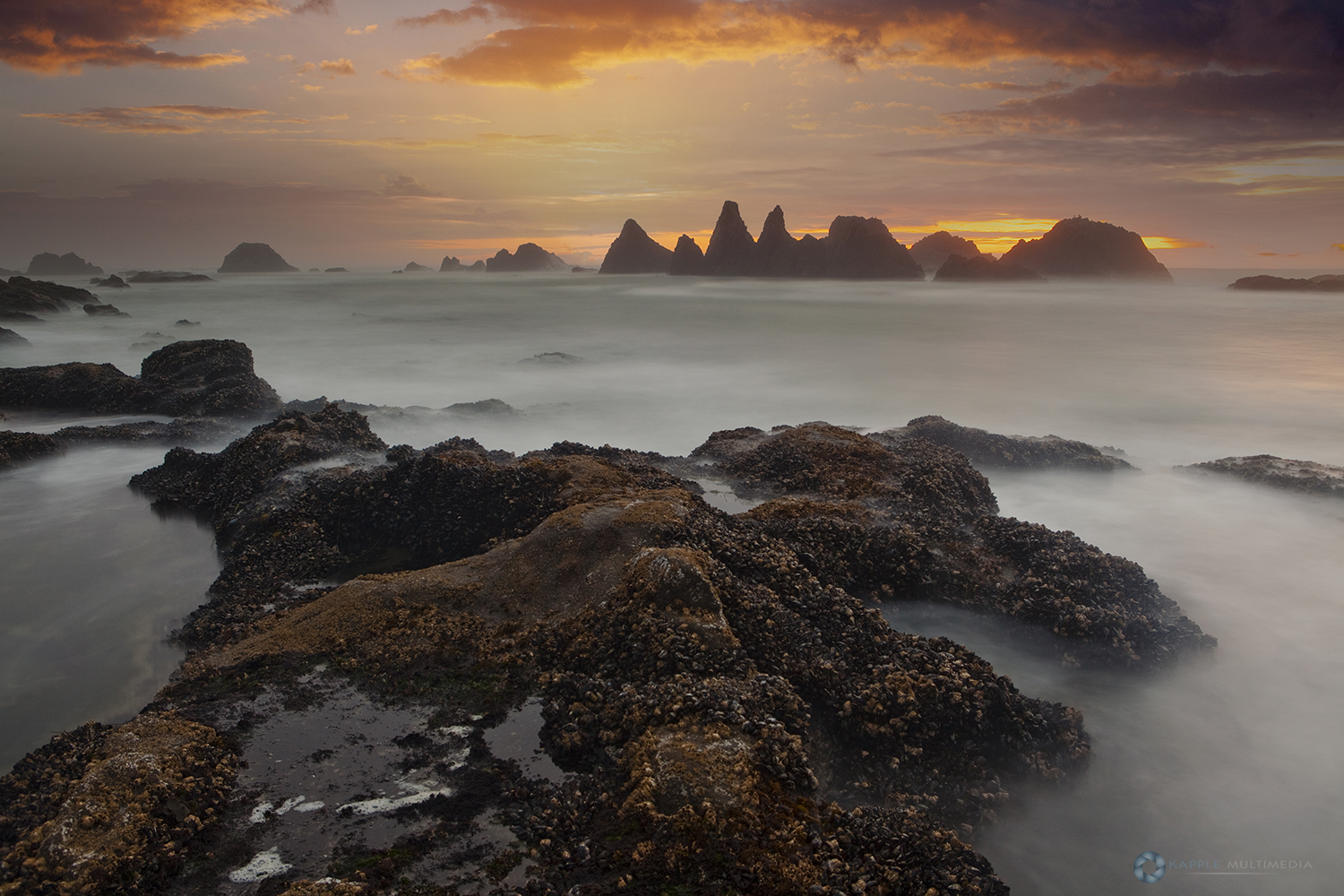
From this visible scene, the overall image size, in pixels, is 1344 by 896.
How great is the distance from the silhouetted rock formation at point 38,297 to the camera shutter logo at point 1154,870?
65.3 meters

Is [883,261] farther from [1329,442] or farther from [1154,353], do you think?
[1329,442]

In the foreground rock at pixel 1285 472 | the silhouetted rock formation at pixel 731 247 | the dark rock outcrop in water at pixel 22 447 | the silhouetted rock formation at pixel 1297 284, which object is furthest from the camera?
the silhouetted rock formation at pixel 731 247

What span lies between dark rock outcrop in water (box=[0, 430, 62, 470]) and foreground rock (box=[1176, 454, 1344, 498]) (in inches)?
1090

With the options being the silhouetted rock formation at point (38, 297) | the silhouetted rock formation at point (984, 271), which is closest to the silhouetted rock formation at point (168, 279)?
the silhouetted rock formation at point (38, 297)

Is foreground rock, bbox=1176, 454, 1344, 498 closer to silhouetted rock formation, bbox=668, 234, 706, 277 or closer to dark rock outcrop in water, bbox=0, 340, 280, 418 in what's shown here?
dark rock outcrop in water, bbox=0, 340, 280, 418

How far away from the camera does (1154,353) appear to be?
125ft

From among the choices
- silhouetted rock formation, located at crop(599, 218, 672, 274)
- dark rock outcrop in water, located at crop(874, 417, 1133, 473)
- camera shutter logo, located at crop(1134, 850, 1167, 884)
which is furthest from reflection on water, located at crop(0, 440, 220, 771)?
silhouetted rock formation, located at crop(599, 218, 672, 274)

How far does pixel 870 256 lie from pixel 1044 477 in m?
128

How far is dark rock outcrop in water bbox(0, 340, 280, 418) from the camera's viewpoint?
22109 millimetres

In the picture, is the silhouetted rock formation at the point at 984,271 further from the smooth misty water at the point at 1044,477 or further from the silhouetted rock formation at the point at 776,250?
the smooth misty water at the point at 1044,477

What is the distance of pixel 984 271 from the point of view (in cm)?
12456

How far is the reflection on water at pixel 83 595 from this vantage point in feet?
26.2

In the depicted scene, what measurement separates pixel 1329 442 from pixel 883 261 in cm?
11999

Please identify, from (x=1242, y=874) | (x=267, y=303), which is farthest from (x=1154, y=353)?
(x=267, y=303)
